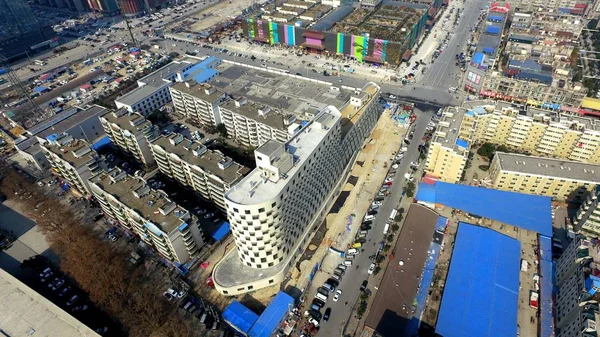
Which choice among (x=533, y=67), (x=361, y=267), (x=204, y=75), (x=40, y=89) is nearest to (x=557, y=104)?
(x=533, y=67)

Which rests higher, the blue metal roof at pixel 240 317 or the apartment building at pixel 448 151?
the apartment building at pixel 448 151

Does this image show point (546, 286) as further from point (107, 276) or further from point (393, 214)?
point (107, 276)

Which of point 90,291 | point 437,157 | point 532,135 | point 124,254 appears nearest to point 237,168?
point 124,254

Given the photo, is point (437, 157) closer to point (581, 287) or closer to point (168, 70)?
point (581, 287)

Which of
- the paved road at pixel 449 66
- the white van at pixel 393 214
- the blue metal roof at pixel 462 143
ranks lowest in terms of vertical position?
the white van at pixel 393 214

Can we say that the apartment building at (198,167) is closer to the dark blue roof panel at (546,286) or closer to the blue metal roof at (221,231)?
the blue metal roof at (221,231)

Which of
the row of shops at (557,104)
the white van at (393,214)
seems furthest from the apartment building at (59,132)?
the row of shops at (557,104)

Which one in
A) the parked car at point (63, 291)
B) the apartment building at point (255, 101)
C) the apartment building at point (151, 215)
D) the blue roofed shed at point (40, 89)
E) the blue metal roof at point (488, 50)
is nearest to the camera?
the apartment building at point (151, 215)
